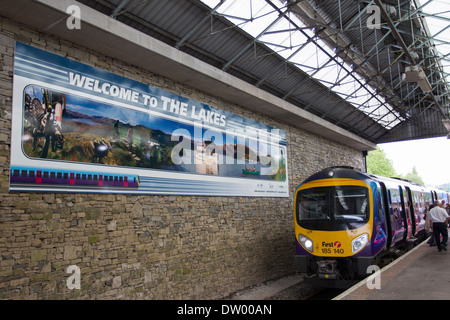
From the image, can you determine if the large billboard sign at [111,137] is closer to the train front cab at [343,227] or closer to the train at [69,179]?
the train at [69,179]

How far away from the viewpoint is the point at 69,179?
6.47m

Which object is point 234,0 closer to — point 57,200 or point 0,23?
point 0,23

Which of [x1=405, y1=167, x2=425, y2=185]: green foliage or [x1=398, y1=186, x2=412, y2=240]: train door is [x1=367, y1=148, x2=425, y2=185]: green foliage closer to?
[x1=398, y1=186, x2=412, y2=240]: train door

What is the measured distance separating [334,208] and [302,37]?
17.4 ft

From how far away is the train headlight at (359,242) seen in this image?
8062 millimetres

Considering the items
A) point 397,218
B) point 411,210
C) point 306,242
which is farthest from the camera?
point 411,210

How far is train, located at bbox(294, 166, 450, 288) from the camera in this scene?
26.7 ft

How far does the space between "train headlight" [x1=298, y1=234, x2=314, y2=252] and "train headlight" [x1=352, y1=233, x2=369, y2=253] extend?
3.27ft

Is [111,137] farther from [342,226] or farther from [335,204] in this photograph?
[342,226]

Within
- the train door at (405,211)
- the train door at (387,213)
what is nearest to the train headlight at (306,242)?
the train door at (387,213)

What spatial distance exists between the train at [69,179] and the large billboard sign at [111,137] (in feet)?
0.05

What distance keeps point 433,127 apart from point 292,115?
41.6 feet

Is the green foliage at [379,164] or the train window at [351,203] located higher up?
the green foliage at [379,164]

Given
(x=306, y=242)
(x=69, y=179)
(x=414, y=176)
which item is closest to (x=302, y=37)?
(x=306, y=242)
